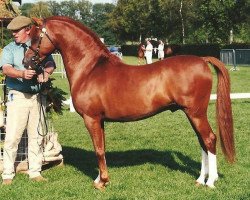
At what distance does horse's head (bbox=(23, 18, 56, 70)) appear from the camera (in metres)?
6.63

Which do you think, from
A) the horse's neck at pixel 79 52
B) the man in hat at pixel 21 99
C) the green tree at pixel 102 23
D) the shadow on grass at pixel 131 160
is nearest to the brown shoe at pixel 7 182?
the man in hat at pixel 21 99

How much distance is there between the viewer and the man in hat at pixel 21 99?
673 centimetres

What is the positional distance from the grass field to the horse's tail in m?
0.60

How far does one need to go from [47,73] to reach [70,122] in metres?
6.27

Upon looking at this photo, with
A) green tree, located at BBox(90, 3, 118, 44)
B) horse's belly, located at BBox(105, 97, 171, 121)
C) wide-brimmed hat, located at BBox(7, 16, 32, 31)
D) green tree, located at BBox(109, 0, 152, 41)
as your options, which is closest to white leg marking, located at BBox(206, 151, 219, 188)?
horse's belly, located at BBox(105, 97, 171, 121)

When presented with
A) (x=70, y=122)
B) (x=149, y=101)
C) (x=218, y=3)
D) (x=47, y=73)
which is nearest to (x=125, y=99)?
(x=149, y=101)

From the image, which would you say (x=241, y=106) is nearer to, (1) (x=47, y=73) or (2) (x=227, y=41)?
(1) (x=47, y=73)

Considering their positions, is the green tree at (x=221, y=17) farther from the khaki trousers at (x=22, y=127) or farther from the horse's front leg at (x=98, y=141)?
the horse's front leg at (x=98, y=141)

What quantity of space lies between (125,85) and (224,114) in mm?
1513

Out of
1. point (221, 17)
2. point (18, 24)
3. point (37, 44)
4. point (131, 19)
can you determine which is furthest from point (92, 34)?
point (131, 19)

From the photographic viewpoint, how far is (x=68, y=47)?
6.89 m

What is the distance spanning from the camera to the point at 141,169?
8109 millimetres

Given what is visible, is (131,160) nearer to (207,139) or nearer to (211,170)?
(211,170)

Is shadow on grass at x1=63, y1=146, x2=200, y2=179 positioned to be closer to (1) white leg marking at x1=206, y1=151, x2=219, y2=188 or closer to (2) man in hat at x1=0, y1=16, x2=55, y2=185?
(1) white leg marking at x1=206, y1=151, x2=219, y2=188
